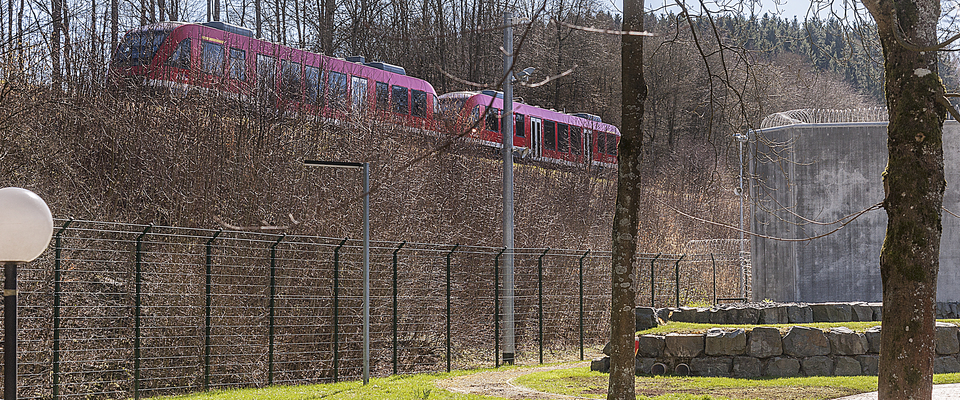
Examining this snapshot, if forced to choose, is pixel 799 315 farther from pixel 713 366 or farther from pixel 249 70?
pixel 249 70

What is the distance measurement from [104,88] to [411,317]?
6830mm

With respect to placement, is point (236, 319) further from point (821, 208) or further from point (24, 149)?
point (821, 208)

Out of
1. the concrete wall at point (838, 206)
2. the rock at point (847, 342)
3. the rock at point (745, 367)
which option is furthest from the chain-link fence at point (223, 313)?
the concrete wall at point (838, 206)

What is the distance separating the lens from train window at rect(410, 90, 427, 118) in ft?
73.1

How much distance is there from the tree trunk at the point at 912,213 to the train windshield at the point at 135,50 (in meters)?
12.8

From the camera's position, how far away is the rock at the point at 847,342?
1220cm

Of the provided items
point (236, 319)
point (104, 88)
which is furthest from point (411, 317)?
point (104, 88)

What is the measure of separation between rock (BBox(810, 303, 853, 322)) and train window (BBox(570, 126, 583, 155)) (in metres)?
15.4

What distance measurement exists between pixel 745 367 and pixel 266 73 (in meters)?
10.2

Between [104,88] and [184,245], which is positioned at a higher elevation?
[104,88]

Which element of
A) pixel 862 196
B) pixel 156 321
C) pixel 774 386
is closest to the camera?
pixel 774 386

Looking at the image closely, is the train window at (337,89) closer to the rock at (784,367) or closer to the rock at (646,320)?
the rock at (646,320)

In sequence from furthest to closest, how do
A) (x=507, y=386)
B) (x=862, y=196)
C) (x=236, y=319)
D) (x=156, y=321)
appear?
(x=862, y=196)
(x=236, y=319)
(x=156, y=321)
(x=507, y=386)

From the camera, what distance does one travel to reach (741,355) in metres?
12.3
